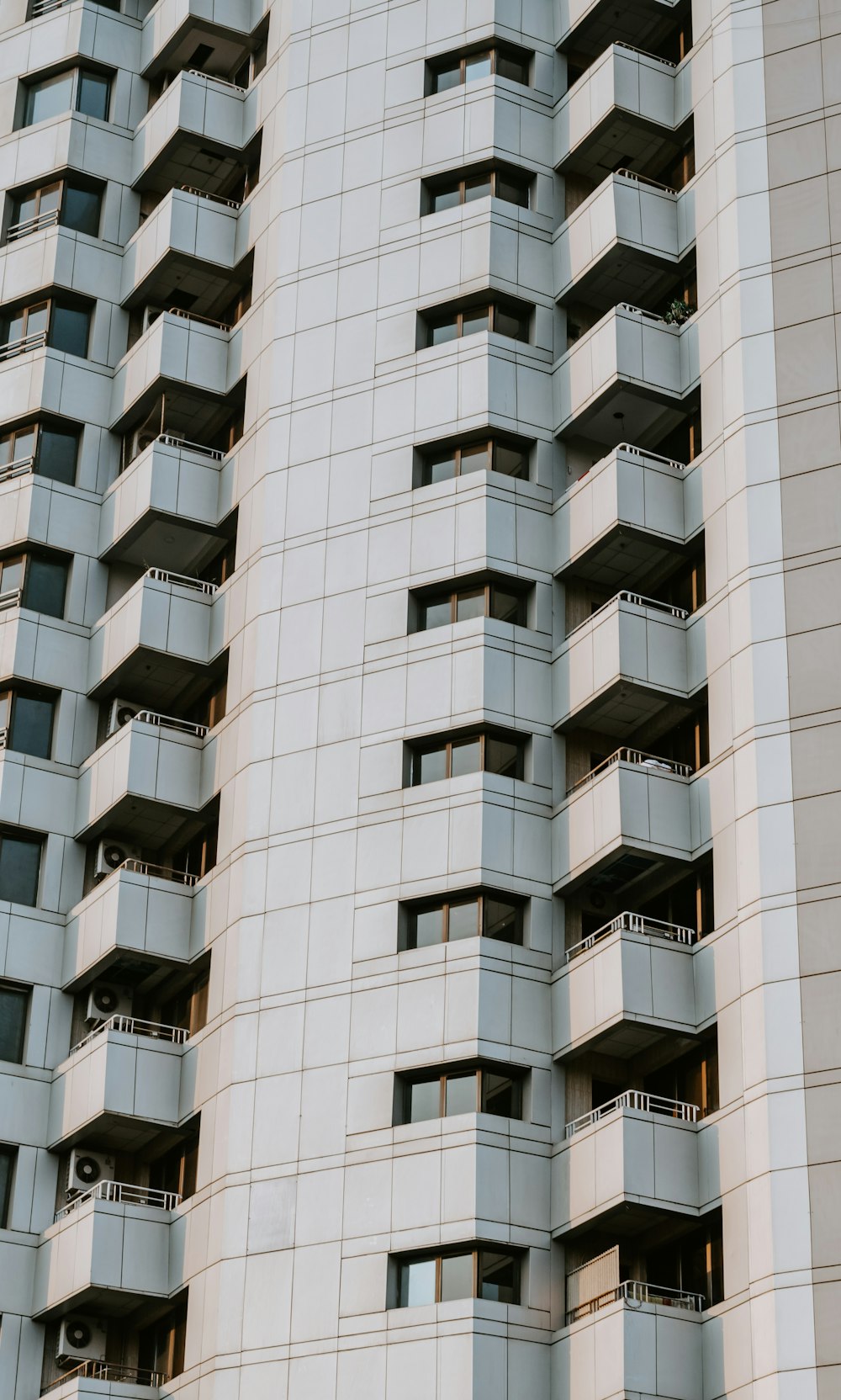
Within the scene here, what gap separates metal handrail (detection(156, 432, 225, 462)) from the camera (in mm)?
62125

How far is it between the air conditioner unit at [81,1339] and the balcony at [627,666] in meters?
18.1

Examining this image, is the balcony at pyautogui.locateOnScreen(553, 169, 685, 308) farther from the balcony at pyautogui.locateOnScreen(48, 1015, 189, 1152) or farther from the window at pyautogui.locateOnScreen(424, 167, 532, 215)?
the balcony at pyautogui.locateOnScreen(48, 1015, 189, 1152)

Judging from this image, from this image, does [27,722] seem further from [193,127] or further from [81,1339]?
[193,127]

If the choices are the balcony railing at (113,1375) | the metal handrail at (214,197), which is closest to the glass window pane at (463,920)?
the balcony railing at (113,1375)

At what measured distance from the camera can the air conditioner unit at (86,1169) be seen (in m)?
54.8

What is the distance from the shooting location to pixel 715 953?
4694 centimetres

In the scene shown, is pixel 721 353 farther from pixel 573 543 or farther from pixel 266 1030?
pixel 266 1030

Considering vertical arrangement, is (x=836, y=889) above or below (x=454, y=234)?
below

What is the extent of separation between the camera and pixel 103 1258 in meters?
51.2

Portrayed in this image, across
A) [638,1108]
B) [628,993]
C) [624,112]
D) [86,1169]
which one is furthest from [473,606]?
[86,1169]

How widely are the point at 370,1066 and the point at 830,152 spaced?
23.5 metres

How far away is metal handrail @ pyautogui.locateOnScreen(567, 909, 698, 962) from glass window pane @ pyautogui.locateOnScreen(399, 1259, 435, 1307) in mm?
7494

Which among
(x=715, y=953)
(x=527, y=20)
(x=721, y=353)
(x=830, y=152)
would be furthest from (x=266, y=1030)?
(x=527, y=20)

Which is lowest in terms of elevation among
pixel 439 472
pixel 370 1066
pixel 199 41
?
pixel 370 1066
